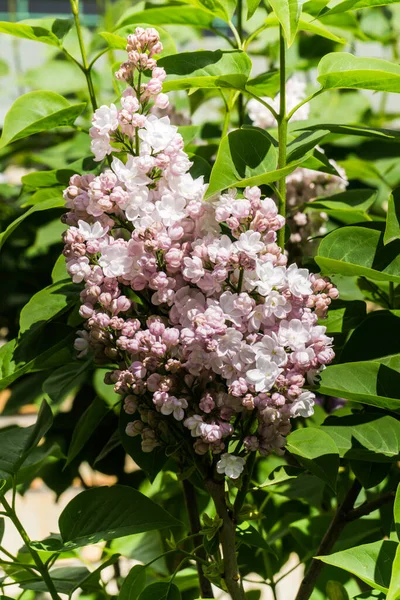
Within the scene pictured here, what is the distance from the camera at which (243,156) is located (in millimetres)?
678

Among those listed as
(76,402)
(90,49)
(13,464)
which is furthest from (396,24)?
(13,464)

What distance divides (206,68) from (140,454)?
335mm

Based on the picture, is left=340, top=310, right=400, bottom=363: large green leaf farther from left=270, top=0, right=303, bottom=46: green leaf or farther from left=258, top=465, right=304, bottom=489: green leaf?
left=270, top=0, right=303, bottom=46: green leaf

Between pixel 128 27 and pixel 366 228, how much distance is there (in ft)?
1.22

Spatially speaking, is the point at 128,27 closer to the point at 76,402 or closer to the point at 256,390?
the point at 256,390

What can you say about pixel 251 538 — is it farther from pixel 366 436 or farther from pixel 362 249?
pixel 362 249

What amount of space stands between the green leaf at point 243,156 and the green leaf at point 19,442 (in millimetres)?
306

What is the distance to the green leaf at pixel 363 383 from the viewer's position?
695mm

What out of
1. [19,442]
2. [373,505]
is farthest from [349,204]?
[19,442]

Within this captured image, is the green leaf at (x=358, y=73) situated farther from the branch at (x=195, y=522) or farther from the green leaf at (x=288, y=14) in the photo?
the branch at (x=195, y=522)

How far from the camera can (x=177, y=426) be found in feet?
2.24

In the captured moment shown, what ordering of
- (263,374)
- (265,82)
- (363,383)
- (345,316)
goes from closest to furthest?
1. (263,374)
2. (363,383)
3. (345,316)
4. (265,82)

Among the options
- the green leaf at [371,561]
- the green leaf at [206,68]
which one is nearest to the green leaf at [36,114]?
the green leaf at [206,68]

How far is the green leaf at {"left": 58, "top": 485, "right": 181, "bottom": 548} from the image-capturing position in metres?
0.74
